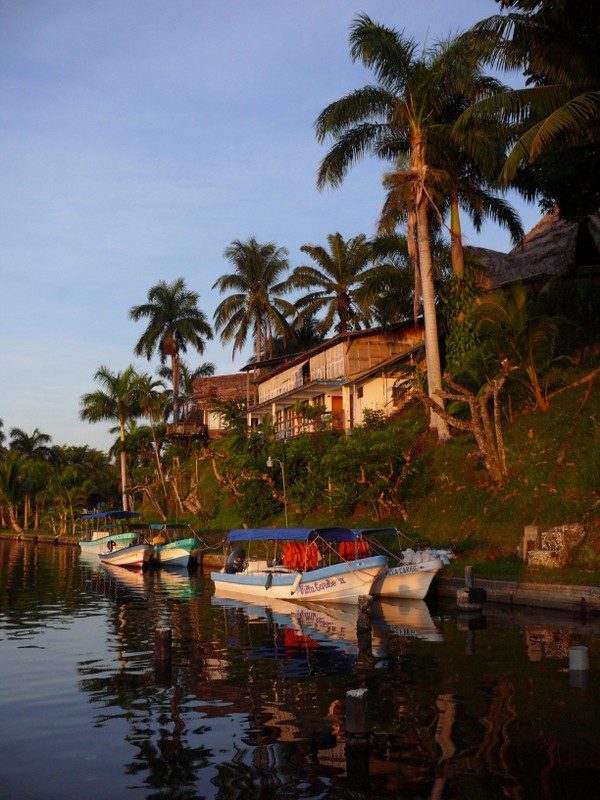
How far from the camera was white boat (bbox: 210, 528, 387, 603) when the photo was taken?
86.7ft

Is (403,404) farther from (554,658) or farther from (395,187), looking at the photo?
(554,658)

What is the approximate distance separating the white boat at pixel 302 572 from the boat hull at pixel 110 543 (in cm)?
2525

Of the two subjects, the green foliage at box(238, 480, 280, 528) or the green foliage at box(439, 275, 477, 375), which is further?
the green foliage at box(238, 480, 280, 528)

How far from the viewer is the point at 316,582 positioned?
90.3 feet

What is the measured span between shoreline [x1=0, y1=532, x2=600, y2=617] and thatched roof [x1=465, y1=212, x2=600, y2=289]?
69.0 feet

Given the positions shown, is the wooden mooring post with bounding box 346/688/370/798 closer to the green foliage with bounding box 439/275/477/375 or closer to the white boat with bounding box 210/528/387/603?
the white boat with bounding box 210/528/387/603

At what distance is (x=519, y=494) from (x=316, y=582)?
8248mm

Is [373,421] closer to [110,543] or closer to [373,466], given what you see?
[373,466]

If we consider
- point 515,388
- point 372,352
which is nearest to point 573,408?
point 515,388

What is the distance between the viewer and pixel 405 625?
22391 mm

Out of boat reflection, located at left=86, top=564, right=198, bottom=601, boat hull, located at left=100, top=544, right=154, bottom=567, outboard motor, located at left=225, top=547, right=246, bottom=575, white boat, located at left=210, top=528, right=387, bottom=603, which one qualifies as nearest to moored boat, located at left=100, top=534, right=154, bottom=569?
boat hull, located at left=100, top=544, right=154, bottom=567

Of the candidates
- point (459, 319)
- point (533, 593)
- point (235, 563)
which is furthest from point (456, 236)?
point (533, 593)

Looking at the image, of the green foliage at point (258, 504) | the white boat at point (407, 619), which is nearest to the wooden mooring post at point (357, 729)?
the white boat at point (407, 619)

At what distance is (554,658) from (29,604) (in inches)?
819
